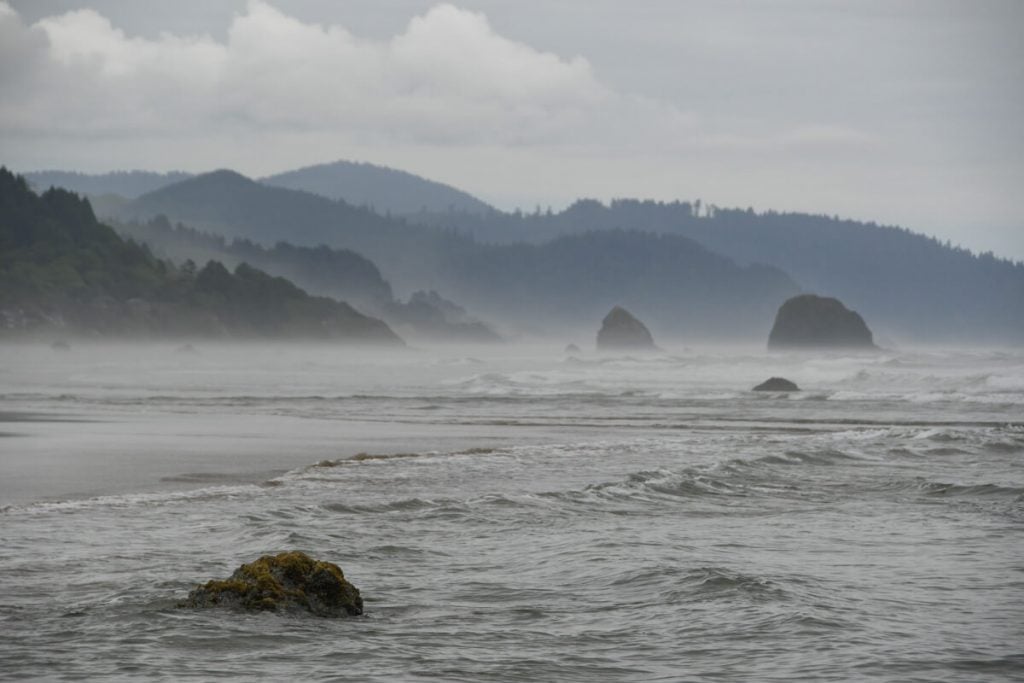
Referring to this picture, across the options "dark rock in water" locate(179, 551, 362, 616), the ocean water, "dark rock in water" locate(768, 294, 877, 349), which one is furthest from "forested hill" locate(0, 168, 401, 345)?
"dark rock in water" locate(179, 551, 362, 616)

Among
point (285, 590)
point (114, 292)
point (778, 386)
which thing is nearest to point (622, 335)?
point (114, 292)

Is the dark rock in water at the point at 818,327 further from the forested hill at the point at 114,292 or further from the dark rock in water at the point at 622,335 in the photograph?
the forested hill at the point at 114,292

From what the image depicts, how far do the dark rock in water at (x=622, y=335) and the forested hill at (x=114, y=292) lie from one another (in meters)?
28.1

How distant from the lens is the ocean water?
788cm

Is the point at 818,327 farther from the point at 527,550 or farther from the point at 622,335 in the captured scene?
the point at 527,550

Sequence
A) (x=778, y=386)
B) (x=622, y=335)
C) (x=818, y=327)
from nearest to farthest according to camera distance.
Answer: (x=778, y=386) < (x=818, y=327) < (x=622, y=335)

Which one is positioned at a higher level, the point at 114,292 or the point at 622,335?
the point at 114,292

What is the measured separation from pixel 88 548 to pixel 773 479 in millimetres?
10225

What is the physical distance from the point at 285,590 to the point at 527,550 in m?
3.32

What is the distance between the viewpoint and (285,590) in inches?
353

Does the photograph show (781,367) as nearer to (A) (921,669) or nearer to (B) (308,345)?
(A) (921,669)

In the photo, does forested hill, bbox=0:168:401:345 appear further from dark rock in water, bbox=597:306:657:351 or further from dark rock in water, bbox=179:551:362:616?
dark rock in water, bbox=179:551:362:616

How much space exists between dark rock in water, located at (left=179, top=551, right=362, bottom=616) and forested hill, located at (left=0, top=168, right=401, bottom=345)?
434 ft

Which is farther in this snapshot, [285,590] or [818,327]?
[818,327]
